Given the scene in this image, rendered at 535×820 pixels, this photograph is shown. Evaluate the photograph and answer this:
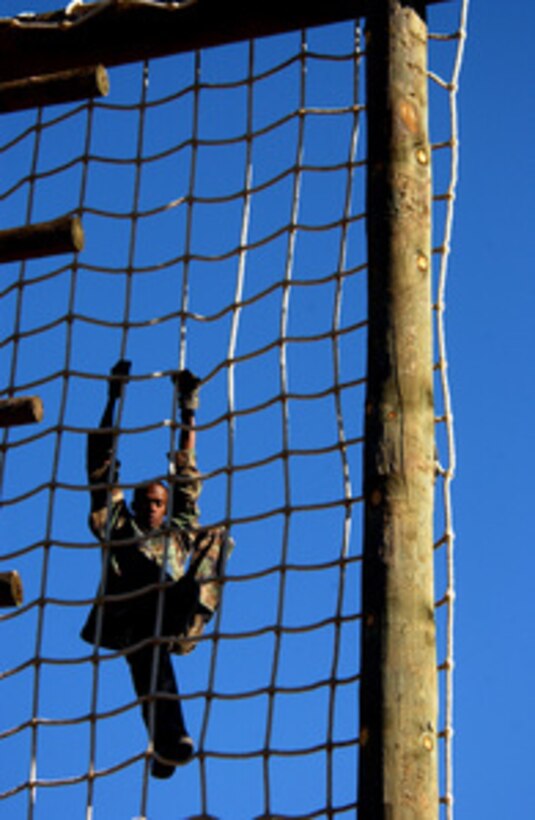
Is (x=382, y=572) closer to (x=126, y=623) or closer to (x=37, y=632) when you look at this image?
(x=37, y=632)

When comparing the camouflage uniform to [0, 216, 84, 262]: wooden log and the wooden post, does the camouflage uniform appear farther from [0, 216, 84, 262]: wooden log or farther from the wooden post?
the wooden post

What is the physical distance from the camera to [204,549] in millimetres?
5250

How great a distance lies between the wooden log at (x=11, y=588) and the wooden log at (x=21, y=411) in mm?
365

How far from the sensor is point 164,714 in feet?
17.5

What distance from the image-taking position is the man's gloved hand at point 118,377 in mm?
4516

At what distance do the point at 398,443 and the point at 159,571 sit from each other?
197 centimetres

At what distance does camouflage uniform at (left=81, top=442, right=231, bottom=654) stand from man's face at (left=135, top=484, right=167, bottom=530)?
0.05 metres

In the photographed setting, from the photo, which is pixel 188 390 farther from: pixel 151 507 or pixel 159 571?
pixel 151 507

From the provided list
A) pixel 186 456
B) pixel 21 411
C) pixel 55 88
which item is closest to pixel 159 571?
pixel 186 456

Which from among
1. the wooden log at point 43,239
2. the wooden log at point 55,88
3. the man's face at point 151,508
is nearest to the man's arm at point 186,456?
the man's face at point 151,508

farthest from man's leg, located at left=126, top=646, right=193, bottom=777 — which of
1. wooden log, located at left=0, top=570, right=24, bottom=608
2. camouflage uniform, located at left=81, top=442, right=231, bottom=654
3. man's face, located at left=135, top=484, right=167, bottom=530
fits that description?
wooden log, located at left=0, top=570, right=24, bottom=608

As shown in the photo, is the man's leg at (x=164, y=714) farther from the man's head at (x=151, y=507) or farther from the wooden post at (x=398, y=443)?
the wooden post at (x=398, y=443)

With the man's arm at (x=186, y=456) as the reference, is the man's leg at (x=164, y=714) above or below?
below

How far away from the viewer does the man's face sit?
5.86 metres
